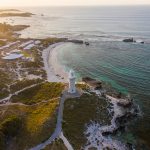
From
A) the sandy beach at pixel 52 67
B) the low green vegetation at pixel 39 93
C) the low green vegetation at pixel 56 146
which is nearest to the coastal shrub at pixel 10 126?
the low green vegetation at pixel 56 146

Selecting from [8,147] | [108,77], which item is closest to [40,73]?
[108,77]

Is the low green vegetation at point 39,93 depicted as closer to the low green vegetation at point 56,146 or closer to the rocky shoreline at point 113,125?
the rocky shoreline at point 113,125

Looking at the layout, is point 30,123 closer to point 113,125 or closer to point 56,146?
point 56,146

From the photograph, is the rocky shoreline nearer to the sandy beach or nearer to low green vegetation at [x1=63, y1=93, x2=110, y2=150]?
low green vegetation at [x1=63, y1=93, x2=110, y2=150]

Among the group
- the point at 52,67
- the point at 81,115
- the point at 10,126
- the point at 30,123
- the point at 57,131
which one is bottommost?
the point at 52,67

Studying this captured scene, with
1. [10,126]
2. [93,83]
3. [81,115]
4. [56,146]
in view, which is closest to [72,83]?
[81,115]
